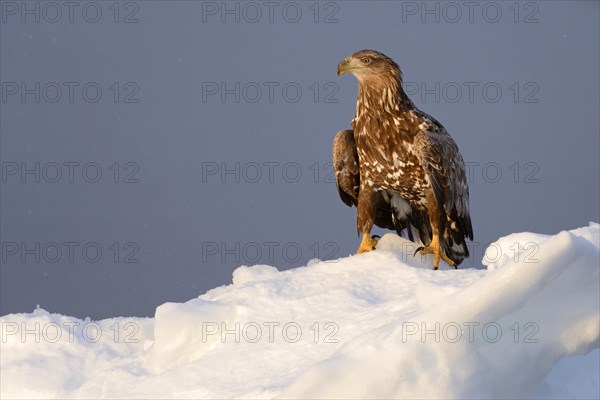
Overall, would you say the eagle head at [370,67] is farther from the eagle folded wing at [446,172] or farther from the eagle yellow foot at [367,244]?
the eagle yellow foot at [367,244]

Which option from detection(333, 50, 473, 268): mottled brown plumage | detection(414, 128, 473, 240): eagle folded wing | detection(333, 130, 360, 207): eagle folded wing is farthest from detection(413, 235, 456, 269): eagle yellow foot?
detection(333, 130, 360, 207): eagle folded wing

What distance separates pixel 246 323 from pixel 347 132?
323cm

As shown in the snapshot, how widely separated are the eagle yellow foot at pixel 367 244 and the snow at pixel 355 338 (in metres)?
1.11

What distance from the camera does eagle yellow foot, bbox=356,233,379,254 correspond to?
785 cm

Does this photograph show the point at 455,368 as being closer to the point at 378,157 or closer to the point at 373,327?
the point at 373,327

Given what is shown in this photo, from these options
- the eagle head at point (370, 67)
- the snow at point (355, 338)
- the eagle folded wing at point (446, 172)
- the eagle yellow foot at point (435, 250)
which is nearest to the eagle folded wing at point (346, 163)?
the eagle head at point (370, 67)

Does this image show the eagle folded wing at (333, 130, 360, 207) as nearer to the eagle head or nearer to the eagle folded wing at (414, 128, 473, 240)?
the eagle head

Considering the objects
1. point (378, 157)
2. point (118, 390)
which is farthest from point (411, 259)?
point (118, 390)

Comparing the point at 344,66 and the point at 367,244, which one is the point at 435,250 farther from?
the point at 344,66

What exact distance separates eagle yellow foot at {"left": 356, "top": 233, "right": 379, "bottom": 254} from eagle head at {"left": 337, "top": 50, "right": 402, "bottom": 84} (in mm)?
1352

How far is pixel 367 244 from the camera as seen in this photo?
791cm

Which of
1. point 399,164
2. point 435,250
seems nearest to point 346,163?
point 399,164

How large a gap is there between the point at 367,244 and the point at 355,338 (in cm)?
330

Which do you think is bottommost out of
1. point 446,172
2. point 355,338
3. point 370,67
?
point 355,338
